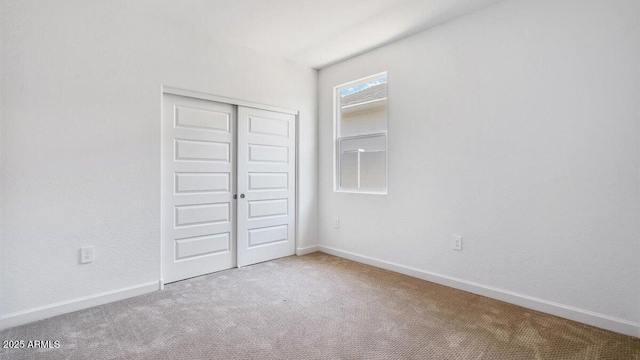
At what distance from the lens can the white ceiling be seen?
269 cm

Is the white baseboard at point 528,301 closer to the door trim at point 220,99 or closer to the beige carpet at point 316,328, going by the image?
the beige carpet at point 316,328

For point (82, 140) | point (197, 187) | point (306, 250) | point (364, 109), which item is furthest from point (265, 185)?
point (82, 140)

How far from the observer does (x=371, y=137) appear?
12.3 feet

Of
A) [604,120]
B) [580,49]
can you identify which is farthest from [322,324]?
[580,49]

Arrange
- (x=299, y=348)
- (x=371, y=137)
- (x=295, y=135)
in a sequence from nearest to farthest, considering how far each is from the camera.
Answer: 1. (x=299, y=348)
2. (x=371, y=137)
3. (x=295, y=135)

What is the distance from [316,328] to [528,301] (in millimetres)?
1749

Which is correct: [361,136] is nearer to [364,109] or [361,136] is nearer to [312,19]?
[364,109]

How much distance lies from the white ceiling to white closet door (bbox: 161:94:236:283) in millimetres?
764

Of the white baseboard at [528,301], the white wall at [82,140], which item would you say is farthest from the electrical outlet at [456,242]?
the white wall at [82,140]

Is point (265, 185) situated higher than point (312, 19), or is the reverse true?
point (312, 19)

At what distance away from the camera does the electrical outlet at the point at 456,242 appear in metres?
2.94

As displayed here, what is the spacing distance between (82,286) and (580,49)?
4254mm

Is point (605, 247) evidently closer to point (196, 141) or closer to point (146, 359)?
point (146, 359)

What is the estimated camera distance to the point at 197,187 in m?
3.27
